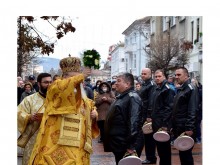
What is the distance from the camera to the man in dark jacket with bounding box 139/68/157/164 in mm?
8844

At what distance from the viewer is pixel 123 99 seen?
6633mm

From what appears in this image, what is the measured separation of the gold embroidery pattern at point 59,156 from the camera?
6.04 metres

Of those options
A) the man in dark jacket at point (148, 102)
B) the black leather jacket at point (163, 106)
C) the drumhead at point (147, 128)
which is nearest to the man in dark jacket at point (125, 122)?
the black leather jacket at point (163, 106)

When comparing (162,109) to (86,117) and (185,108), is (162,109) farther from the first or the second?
(86,117)

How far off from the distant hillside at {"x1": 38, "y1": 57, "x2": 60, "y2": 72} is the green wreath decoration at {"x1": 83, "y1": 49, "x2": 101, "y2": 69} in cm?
30

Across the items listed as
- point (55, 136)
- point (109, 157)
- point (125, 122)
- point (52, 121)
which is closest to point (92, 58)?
point (125, 122)

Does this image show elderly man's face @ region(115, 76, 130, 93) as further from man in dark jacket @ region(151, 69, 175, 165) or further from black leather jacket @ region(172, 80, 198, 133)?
man in dark jacket @ region(151, 69, 175, 165)

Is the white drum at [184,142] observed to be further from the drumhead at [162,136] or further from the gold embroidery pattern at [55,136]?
the gold embroidery pattern at [55,136]

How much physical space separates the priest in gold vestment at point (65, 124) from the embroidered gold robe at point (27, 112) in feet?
2.17

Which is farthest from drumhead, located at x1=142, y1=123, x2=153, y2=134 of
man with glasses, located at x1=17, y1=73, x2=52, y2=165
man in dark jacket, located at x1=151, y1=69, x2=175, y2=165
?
man with glasses, located at x1=17, y1=73, x2=52, y2=165
